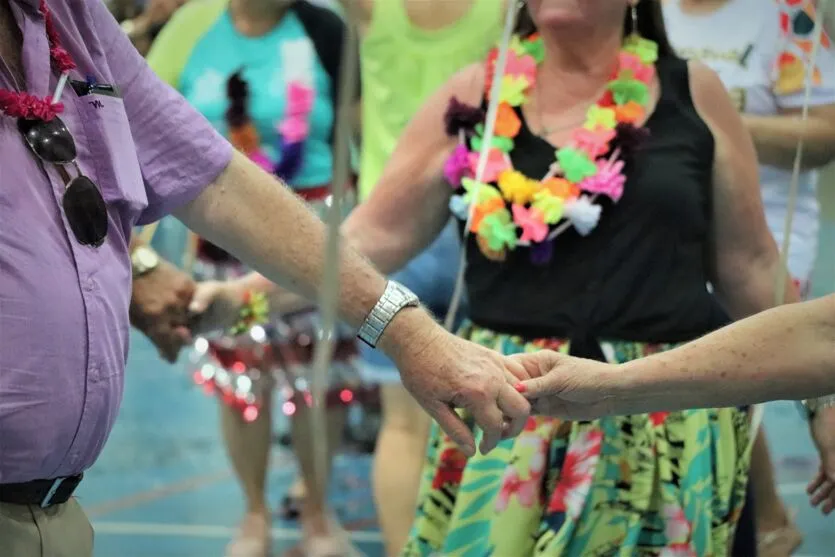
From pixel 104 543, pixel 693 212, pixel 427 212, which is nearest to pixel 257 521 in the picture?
pixel 104 543

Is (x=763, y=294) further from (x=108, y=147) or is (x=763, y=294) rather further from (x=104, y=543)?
(x=104, y=543)

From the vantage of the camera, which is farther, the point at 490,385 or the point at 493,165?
the point at 493,165

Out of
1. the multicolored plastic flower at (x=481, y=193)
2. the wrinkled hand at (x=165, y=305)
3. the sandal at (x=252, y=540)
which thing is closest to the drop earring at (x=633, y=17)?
the multicolored plastic flower at (x=481, y=193)

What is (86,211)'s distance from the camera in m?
1.50

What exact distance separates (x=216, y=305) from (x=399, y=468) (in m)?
0.64

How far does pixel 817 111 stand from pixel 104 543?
7.67ft

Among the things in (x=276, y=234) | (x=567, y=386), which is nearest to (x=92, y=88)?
(x=276, y=234)

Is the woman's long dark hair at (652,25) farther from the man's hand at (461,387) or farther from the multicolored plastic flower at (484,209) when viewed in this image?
the man's hand at (461,387)

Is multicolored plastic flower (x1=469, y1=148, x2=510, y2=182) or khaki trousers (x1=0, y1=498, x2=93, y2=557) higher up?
multicolored plastic flower (x1=469, y1=148, x2=510, y2=182)

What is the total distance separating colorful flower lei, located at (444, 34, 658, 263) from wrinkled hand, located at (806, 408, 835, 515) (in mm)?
516

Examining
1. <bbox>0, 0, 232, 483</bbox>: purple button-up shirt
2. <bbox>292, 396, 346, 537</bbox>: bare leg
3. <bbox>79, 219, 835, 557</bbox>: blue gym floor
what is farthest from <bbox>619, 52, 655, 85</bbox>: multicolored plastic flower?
<bbox>292, 396, 346, 537</bbox>: bare leg

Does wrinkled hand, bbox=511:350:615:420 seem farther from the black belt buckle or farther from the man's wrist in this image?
the black belt buckle

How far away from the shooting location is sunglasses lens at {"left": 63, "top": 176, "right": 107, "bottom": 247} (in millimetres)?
1491

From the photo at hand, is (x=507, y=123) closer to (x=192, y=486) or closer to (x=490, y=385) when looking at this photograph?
(x=490, y=385)
